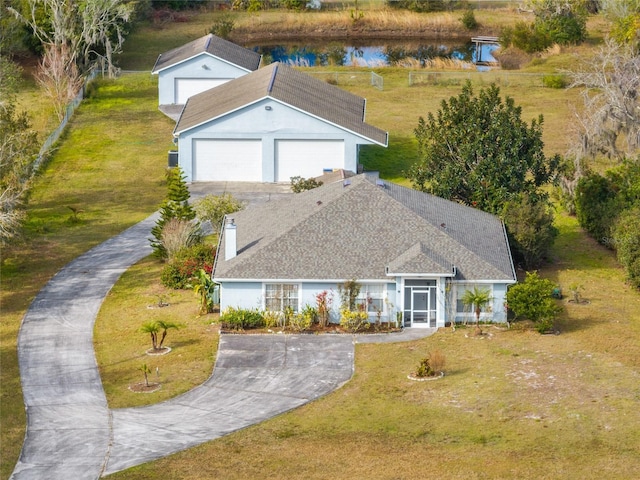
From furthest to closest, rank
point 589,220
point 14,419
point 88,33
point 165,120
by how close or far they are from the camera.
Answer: point 88,33, point 165,120, point 589,220, point 14,419

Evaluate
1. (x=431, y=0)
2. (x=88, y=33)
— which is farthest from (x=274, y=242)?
(x=431, y=0)

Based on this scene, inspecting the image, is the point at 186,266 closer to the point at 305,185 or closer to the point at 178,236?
the point at 178,236

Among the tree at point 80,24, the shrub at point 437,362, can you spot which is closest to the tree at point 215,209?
the shrub at point 437,362

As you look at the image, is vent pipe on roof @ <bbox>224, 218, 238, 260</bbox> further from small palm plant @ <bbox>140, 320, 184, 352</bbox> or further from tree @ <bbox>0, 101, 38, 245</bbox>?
tree @ <bbox>0, 101, 38, 245</bbox>

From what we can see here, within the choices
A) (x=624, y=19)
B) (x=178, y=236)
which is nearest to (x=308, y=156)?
(x=178, y=236)

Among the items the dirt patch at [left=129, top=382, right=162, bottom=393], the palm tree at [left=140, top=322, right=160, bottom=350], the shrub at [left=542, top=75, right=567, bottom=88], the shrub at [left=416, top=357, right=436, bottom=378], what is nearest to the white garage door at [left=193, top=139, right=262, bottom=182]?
the palm tree at [left=140, top=322, right=160, bottom=350]

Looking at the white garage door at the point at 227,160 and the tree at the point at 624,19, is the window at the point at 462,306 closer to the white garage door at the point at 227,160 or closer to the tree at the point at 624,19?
the white garage door at the point at 227,160

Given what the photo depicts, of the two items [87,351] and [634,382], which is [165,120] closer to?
[87,351]
